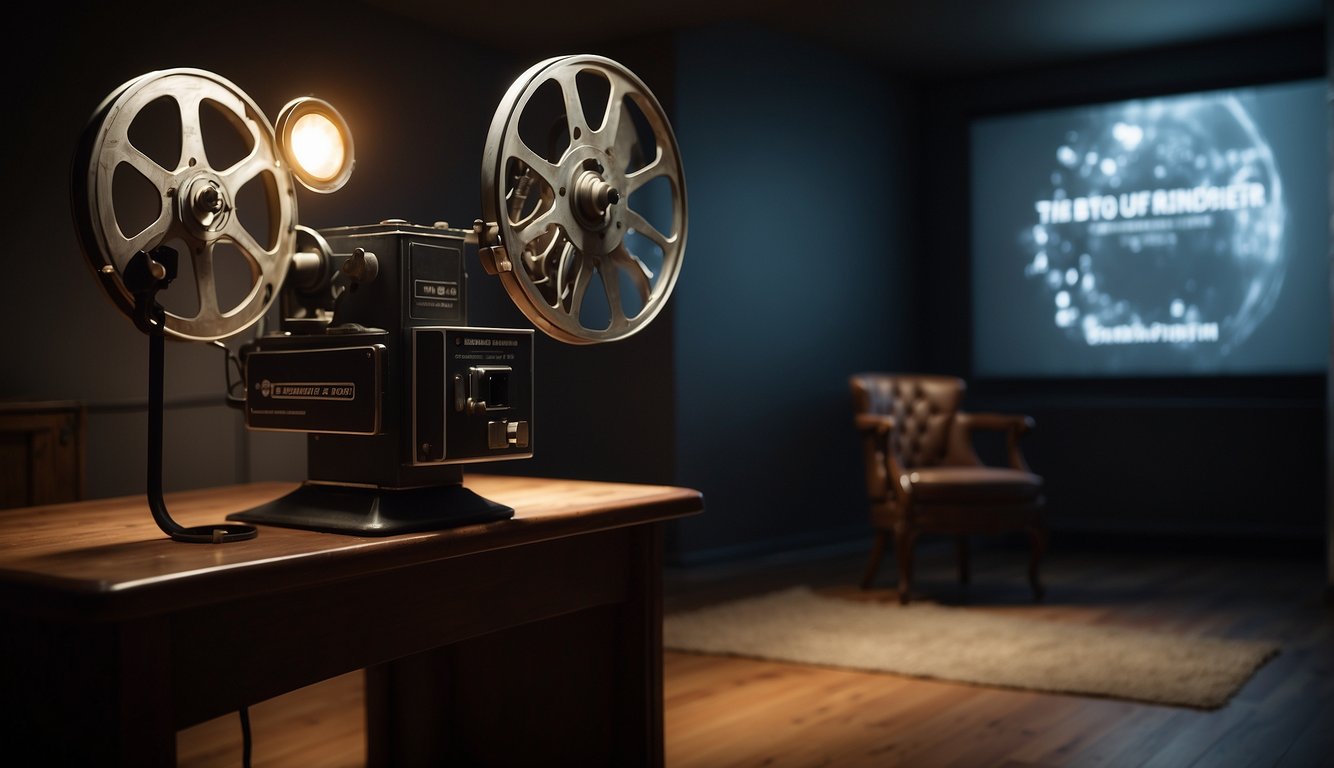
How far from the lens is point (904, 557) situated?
4.88 metres

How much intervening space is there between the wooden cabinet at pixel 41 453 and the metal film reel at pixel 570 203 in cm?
207

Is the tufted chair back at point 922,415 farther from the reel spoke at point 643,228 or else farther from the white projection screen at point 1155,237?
the reel spoke at point 643,228

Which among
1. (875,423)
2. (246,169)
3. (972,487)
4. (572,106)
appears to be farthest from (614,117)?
(875,423)

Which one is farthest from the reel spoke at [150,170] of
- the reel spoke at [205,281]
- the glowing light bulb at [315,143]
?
the glowing light bulb at [315,143]

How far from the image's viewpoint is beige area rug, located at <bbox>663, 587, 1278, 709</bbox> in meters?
3.52

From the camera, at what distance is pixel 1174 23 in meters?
6.00

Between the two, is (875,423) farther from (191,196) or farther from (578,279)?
(191,196)

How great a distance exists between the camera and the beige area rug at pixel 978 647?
11.5 feet

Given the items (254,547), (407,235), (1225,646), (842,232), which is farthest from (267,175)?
(842,232)

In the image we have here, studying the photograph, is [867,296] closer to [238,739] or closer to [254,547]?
[238,739]

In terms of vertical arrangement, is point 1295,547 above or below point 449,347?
below

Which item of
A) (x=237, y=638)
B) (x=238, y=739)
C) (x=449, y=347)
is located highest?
(x=449, y=347)

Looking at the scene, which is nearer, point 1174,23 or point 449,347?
point 449,347

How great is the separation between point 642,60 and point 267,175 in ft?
12.7
